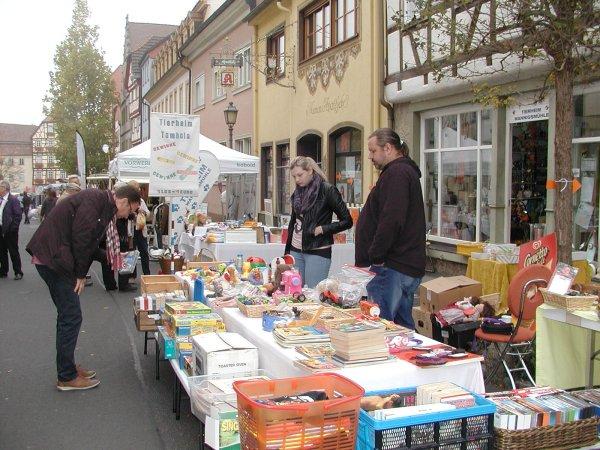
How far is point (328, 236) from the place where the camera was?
20.1ft

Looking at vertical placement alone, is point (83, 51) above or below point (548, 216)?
above

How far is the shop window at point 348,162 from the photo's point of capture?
13.6m

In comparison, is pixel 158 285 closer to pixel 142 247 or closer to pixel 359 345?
pixel 359 345

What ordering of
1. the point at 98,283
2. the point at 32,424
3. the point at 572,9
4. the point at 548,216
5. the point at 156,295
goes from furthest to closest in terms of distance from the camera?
the point at 98,283 → the point at 548,216 → the point at 156,295 → the point at 572,9 → the point at 32,424

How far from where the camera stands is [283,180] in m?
17.8

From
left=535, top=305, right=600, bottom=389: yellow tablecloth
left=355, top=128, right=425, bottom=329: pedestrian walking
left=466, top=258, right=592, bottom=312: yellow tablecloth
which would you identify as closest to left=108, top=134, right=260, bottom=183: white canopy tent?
left=466, top=258, right=592, bottom=312: yellow tablecloth

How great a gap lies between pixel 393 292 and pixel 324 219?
1568 millimetres

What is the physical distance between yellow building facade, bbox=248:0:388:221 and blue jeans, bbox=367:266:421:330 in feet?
25.8

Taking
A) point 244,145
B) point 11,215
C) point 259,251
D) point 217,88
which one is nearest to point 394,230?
point 259,251

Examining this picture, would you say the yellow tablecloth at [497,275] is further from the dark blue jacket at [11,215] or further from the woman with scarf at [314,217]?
the dark blue jacket at [11,215]

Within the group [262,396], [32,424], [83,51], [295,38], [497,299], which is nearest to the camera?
[262,396]

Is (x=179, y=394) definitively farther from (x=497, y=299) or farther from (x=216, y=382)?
(x=497, y=299)

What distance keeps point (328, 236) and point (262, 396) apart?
3287 mm

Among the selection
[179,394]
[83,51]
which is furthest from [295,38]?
[83,51]
